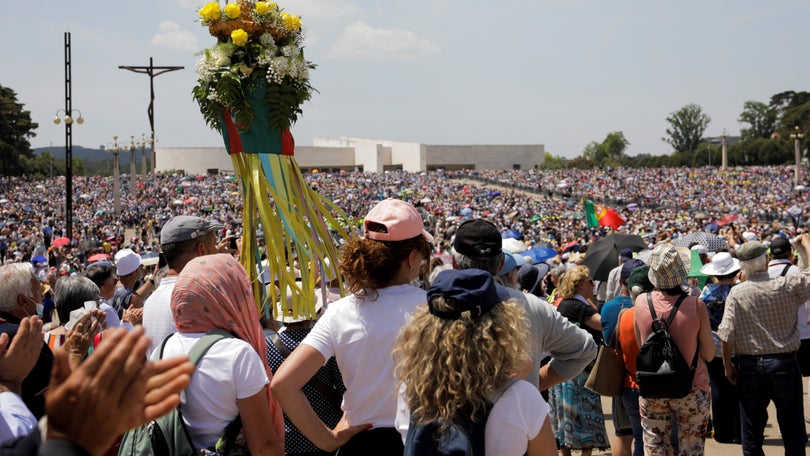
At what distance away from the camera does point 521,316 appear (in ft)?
6.76

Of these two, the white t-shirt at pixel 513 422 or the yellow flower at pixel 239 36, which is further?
the yellow flower at pixel 239 36

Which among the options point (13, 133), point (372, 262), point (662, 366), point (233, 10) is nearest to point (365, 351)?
point (372, 262)

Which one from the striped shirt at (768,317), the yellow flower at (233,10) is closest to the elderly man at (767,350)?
the striped shirt at (768,317)

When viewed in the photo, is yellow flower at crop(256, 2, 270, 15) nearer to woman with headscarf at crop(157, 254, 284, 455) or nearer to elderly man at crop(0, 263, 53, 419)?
elderly man at crop(0, 263, 53, 419)

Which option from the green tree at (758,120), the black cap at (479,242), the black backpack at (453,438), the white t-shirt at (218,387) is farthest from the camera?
the green tree at (758,120)

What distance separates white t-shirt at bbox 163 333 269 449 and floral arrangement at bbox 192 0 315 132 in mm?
2185

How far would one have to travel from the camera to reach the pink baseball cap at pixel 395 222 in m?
2.59

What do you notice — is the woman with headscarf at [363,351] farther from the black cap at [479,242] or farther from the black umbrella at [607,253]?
the black umbrella at [607,253]

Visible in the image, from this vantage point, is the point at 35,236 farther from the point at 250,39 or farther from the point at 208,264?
the point at 208,264

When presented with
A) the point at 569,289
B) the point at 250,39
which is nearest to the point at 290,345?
the point at 250,39

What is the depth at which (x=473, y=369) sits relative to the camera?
1927 millimetres

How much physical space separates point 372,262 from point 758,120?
377ft

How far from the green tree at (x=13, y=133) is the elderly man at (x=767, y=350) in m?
66.4

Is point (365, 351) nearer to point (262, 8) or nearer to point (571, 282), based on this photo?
point (262, 8)
